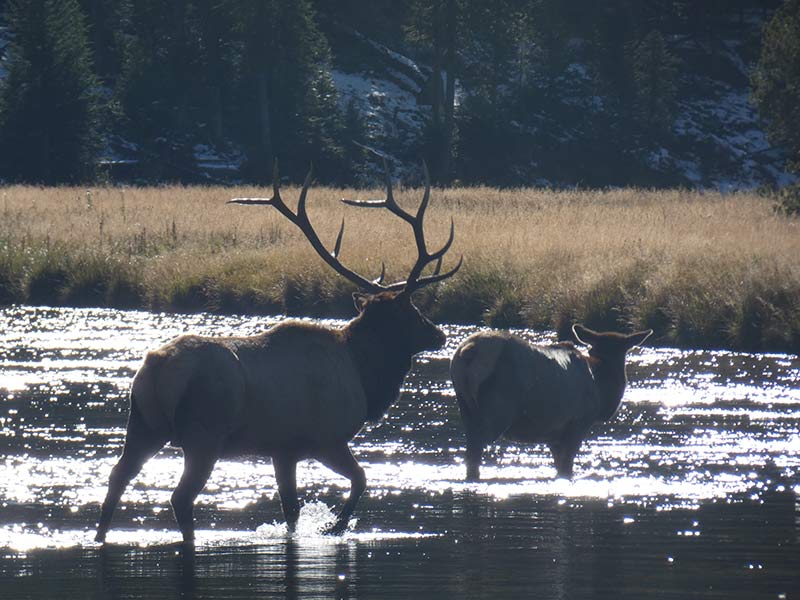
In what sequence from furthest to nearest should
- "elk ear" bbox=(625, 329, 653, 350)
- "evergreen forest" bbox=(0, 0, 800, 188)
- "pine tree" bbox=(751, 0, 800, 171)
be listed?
"evergreen forest" bbox=(0, 0, 800, 188), "pine tree" bbox=(751, 0, 800, 171), "elk ear" bbox=(625, 329, 653, 350)

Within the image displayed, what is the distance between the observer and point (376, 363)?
1017 centimetres

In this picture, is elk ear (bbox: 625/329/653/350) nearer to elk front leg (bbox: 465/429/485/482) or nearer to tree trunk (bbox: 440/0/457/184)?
elk front leg (bbox: 465/429/485/482)

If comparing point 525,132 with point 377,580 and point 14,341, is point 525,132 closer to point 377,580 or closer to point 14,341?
point 14,341

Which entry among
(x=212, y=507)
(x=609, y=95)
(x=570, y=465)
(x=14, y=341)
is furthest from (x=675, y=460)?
(x=609, y=95)

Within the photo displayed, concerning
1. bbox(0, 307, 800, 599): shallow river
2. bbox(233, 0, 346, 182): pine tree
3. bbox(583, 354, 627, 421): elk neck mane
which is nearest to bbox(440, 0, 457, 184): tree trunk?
bbox(233, 0, 346, 182): pine tree

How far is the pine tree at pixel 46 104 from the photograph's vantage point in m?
51.2

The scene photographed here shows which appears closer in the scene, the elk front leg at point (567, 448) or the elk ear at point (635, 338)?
the elk front leg at point (567, 448)

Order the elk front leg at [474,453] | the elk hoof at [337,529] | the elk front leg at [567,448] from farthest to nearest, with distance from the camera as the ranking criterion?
the elk front leg at [567,448], the elk front leg at [474,453], the elk hoof at [337,529]

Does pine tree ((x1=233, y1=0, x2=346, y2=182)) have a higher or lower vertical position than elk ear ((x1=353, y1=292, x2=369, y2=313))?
higher

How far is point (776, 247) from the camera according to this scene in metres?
22.8

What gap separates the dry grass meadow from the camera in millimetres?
20391

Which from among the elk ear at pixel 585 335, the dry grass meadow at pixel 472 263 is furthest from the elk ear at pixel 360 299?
the dry grass meadow at pixel 472 263

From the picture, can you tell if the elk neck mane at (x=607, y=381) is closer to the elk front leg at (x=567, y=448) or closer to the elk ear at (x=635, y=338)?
the elk ear at (x=635, y=338)

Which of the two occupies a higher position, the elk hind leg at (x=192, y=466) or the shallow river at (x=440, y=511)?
the elk hind leg at (x=192, y=466)
